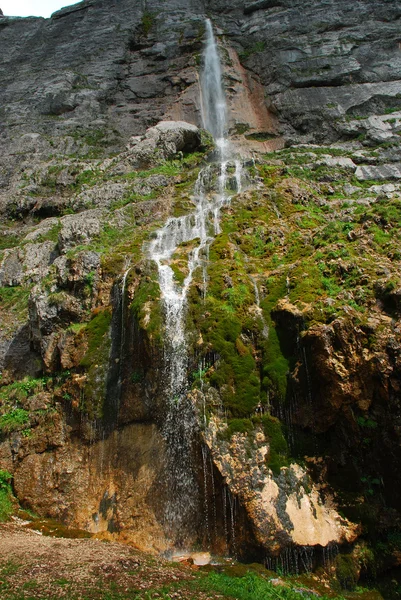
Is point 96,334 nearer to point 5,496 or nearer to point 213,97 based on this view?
point 5,496

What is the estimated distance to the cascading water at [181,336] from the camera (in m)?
11.5

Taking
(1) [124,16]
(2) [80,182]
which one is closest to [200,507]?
(2) [80,182]

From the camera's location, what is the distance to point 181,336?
13.4 meters

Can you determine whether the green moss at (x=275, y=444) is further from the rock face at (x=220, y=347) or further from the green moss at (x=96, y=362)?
the green moss at (x=96, y=362)

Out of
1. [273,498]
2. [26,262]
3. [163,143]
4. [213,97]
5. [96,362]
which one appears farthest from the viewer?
[213,97]

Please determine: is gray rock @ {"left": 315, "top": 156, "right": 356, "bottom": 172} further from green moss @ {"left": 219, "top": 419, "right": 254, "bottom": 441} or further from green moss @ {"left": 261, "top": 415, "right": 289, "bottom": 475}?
green moss @ {"left": 219, "top": 419, "right": 254, "bottom": 441}

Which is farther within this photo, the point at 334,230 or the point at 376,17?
the point at 376,17

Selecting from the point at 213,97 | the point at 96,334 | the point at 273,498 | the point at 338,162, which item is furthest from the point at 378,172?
the point at 273,498

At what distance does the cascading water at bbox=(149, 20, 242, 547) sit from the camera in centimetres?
1146

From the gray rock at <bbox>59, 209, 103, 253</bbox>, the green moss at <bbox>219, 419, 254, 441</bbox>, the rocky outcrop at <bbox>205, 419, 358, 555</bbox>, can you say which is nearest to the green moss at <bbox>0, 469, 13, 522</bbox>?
the rocky outcrop at <bbox>205, 419, 358, 555</bbox>

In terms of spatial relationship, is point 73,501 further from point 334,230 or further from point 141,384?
point 334,230

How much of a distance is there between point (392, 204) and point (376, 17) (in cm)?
3461

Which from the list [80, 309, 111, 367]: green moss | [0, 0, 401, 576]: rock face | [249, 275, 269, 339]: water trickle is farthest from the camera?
[80, 309, 111, 367]: green moss

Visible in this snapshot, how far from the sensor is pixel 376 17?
41.7 meters
